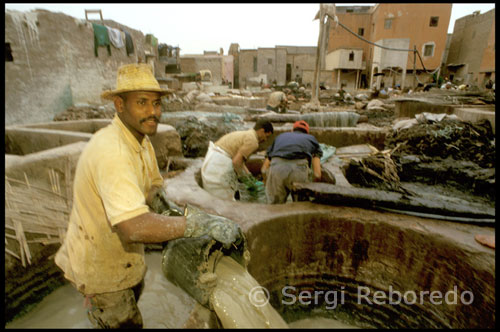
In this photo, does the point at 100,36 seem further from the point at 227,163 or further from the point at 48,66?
the point at 227,163

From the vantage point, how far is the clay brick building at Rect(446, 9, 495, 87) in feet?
66.8

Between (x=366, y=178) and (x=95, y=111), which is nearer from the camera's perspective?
(x=366, y=178)

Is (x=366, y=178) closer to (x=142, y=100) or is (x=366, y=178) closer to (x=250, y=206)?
(x=250, y=206)

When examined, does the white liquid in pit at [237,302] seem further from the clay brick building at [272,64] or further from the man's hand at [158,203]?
the clay brick building at [272,64]

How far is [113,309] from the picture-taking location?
1620mm

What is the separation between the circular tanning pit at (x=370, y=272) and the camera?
7.57ft

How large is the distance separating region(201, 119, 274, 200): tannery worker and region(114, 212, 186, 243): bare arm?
257cm

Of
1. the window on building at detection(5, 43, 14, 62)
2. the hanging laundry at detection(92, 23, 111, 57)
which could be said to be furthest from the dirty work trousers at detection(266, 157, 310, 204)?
the hanging laundry at detection(92, 23, 111, 57)

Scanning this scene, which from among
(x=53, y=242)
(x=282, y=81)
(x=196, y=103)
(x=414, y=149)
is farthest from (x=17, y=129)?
(x=282, y=81)

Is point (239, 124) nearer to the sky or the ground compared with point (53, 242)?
nearer to the sky

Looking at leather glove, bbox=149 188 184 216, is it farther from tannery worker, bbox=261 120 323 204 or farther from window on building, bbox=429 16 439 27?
window on building, bbox=429 16 439 27

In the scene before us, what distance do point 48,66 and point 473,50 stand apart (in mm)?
30976

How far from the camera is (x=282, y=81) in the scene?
30547mm

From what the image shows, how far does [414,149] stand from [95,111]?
26.6 feet
